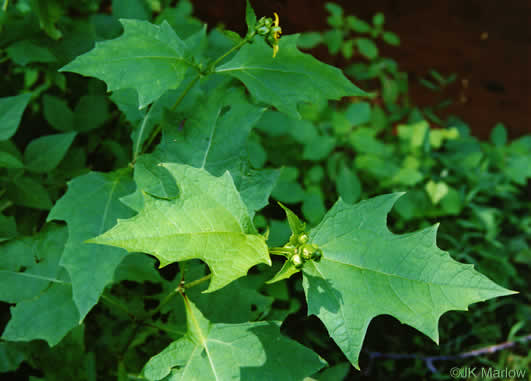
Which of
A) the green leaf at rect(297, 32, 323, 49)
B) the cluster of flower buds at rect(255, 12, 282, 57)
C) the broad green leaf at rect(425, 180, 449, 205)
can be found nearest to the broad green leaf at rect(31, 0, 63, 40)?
the cluster of flower buds at rect(255, 12, 282, 57)

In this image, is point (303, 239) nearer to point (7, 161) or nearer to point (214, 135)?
point (214, 135)

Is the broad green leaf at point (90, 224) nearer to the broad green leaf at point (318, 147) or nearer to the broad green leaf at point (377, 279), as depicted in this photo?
the broad green leaf at point (377, 279)

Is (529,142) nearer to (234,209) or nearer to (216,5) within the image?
(216,5)

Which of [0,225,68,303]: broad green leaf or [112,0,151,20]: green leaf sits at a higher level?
[112,0,151,20]: green leaf

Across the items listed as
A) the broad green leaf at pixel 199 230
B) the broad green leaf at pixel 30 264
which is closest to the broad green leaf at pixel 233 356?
the broad green leaf at pixel 199 230

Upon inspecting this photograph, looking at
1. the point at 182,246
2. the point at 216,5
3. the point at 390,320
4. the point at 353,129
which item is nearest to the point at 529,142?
the point at 353,129

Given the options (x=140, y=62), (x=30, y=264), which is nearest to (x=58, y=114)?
(x=30, y=264)

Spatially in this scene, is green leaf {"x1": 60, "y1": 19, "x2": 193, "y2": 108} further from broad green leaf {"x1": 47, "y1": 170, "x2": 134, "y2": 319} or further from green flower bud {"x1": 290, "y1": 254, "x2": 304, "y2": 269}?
green flower bud {"x1": 290, "y1": 254, "x2": 304, "y2": 269}
